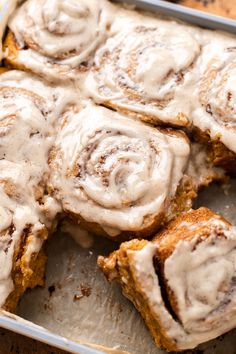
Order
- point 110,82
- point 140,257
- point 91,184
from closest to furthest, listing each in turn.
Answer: point 140,257 < point 91,184 < point 110,82

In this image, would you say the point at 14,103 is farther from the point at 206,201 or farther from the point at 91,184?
the point at 206,201

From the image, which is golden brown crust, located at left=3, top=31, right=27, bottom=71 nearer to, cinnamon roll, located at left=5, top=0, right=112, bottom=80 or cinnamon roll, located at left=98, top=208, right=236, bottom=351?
cinnamon roll, located at left=5, top=0, right=112, bottom=80

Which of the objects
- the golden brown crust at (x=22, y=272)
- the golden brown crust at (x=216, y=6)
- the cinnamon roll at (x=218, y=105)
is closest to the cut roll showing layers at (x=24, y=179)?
the golden brown crust at (x=22, y=272)

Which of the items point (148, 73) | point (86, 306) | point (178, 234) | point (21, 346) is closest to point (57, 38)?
point (148, 73)

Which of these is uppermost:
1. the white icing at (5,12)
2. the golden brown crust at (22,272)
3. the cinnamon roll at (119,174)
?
the white icing at (5,12)

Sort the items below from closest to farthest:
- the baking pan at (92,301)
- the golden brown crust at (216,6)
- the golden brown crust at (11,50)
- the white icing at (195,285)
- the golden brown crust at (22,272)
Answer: the white icing at (195,285) < the golden brown crust at (22,272) < the baking pan at (92,301) < the golden brown crust at (11,50) < the golden brown crust at (216,6)

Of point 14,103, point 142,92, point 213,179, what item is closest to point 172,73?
point 142,92

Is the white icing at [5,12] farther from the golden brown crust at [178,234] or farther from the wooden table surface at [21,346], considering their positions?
the wooden table surface at [21,346]
